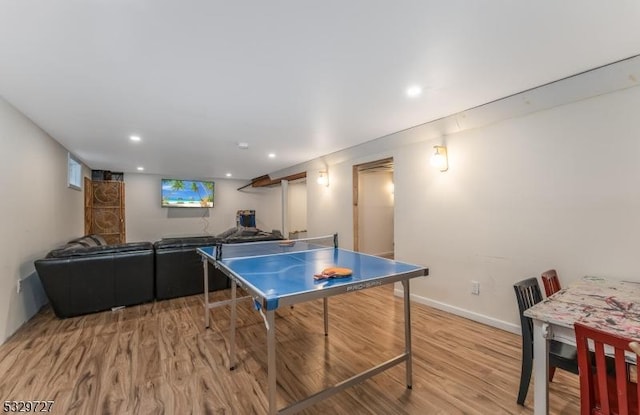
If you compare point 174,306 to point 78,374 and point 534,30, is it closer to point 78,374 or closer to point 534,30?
point 78,374

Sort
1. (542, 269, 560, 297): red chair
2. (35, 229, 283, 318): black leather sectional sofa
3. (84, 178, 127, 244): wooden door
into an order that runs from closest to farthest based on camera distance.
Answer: (542, 269, 560, 297): red chair < (35, 229, 283, 318): black leather sectional sofa < (84, 178, 127, 244): wooden door

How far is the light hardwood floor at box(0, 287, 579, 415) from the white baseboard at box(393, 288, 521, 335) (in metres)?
0.09

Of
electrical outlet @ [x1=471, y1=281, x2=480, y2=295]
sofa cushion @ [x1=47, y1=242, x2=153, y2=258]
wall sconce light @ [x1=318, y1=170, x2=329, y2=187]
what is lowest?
electrical outlet @ [x1=471, y1=281, x2=480, y2=295]

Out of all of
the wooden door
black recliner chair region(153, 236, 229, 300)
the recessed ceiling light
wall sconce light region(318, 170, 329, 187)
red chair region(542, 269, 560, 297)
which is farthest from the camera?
the wooden door

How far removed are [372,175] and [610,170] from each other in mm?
4505

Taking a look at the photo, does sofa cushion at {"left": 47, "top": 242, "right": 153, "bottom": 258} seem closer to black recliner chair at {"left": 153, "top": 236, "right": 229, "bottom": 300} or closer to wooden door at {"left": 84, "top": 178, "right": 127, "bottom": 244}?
black recliner chair at {"left": 153, "top": 236, "right": 229, "bottom": 300}

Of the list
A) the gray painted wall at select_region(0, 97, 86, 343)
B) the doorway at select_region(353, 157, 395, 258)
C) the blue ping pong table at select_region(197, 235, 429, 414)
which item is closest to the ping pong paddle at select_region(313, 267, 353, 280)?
the blue ping pong table at select_region(197, 235, 429, 414)

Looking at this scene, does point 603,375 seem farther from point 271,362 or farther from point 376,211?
point 376,211

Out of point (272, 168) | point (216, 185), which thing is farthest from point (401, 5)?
point (216, 185)

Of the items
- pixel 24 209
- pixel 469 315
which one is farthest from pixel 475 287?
pixel 24 209

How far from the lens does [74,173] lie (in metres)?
5.36

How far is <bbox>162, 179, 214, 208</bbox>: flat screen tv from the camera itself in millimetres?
8148

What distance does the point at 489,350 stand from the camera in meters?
2.52

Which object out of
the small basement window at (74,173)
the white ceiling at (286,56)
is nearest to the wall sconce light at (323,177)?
the white ceiling at (286,56)
